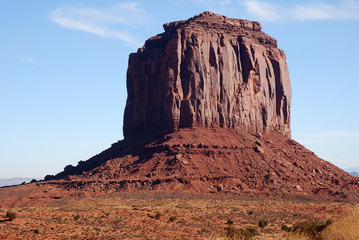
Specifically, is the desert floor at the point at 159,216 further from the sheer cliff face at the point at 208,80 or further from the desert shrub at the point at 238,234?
the sheer cliff face at the point at 208,80

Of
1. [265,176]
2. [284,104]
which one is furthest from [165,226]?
[284,104]

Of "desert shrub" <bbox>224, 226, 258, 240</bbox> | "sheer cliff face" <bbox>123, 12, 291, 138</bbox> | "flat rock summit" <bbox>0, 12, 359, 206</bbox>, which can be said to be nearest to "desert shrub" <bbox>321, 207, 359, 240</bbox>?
"desert shrub" <bbox>224, 226, 258, 240</bbox>

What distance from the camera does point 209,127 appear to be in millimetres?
97125

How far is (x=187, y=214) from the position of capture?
2259 inches

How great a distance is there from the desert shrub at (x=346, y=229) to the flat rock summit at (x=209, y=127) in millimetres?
57173

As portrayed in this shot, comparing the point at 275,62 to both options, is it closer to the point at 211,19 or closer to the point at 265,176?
the point at 211,19

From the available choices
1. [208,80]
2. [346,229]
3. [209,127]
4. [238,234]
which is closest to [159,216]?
[238,234]

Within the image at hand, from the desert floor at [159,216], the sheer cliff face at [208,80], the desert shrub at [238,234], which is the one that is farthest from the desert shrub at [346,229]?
the sheer cliff face at [208,80]

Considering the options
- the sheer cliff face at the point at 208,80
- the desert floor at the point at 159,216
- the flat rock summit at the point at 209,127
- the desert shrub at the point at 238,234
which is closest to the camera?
the desert shrub at the point at 238,234

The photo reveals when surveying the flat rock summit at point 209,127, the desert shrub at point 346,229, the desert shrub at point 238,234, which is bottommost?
the desert shrub at point 238,234

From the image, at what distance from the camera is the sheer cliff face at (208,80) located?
9719cm

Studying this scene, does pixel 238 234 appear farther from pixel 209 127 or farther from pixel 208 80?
pixel 208 80

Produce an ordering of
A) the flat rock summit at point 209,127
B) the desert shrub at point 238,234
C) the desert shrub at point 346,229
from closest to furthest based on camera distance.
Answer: the desert shrub at point 346,229 → the desert shrub at point 238,234 → the flat rock summit at point 209,127

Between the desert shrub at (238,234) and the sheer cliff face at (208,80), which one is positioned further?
the sheer cliff face at (208,80)
